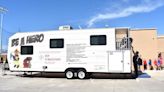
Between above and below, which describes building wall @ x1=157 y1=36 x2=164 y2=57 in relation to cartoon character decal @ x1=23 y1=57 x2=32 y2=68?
above

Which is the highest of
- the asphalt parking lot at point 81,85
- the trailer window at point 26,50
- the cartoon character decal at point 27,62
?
the trailer window at point 26,50

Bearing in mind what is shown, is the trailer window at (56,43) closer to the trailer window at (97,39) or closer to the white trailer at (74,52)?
the white trailer at (74,52)

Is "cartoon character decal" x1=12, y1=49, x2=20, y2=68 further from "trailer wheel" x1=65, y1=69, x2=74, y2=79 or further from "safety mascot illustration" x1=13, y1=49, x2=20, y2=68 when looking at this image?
"trailer wheel" x1=65, y1=69, x2=74, y2=79

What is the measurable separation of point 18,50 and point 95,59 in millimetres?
5702

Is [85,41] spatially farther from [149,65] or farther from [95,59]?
[149,65]

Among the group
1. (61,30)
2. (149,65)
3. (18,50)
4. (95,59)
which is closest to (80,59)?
(95,59)

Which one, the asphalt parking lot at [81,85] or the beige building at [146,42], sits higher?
the beige building at [146,42]

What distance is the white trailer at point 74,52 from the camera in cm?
2047

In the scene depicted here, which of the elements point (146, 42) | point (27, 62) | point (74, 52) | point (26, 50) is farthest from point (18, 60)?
point (146, 42)

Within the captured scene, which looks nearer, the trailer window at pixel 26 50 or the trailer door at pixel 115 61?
the trailer door at pixel 115 61

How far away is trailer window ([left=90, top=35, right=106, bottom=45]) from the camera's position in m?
20.6

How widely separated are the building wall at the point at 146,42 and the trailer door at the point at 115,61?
11560mm

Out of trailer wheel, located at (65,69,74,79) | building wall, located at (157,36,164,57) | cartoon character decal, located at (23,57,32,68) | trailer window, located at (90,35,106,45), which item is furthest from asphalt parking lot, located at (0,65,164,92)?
building wall, located at (157,36,164,57)

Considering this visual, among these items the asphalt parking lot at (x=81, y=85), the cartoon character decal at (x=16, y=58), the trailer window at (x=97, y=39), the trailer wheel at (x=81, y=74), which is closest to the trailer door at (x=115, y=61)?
the trailer window at (x=97, y=39)
